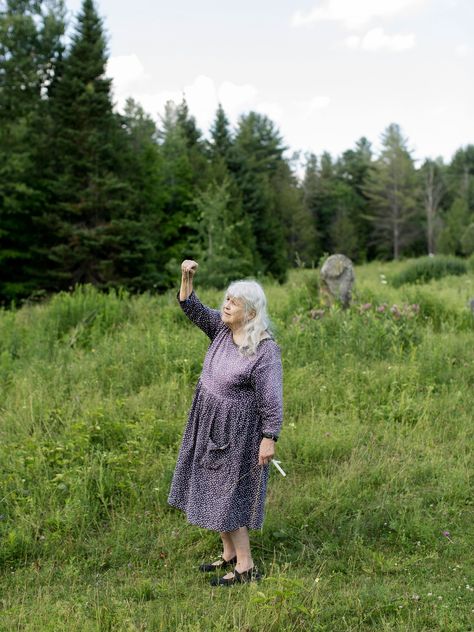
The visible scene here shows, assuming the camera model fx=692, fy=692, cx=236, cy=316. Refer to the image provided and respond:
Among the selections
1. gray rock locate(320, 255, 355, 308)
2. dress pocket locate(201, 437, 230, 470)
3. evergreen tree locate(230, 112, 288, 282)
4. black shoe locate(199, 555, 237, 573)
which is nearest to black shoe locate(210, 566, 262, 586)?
black shoe locate(199, 555, 237, 573)

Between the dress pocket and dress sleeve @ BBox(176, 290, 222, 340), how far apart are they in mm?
736

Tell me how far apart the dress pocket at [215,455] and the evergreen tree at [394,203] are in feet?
194

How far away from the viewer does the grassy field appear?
378 centimetres

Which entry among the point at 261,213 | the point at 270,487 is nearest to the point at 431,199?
the point at 261,213

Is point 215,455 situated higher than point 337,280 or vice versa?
point 337,280

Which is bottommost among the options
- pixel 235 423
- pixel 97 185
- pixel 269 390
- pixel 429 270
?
pixel 235 423

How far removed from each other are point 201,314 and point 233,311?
1.12ft

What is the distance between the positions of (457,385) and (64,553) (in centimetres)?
478

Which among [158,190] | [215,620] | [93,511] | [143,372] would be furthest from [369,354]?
[158,190]

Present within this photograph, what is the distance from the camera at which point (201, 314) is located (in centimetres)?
443

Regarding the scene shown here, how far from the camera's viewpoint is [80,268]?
101ft

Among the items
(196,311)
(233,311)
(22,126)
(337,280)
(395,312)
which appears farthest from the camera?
(22,126)

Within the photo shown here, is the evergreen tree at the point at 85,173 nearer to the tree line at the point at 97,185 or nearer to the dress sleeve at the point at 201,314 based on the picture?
the tree line at the point at 97,185

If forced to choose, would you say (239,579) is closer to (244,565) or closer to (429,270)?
(244,565)
